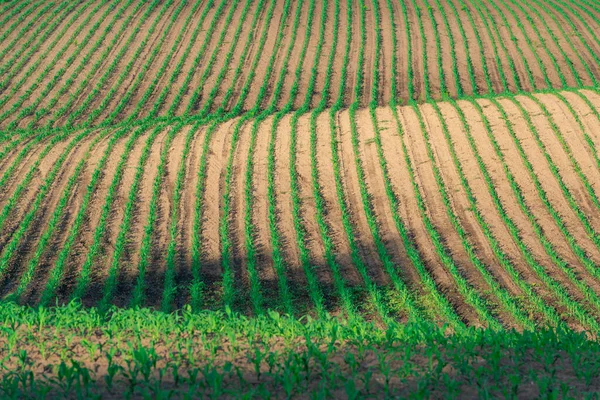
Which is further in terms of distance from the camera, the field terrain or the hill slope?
the hill slope

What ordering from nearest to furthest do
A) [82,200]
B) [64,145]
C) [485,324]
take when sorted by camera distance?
[485,324]
[82,200]
[64,145]

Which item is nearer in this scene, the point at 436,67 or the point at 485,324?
the point at 485,324

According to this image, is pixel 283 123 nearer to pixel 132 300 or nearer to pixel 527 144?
pixel 527 144

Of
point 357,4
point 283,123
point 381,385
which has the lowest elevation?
point 357,4

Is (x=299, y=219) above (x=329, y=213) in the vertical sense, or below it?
above

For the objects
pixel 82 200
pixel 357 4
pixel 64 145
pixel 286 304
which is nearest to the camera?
pixel 286 304

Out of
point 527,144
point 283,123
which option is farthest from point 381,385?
point 283,123

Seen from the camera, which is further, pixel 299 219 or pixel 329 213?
pixel 329 213

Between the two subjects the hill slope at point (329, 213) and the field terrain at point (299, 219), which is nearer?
the field terrain at point (299, 219)
